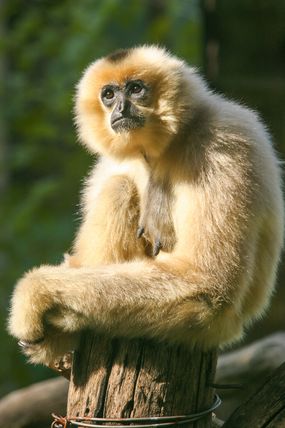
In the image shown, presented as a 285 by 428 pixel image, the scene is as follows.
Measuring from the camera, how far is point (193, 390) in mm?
3891

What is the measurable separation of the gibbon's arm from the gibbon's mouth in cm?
80

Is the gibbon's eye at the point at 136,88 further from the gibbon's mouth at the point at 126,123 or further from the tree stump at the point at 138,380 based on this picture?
the tree stump at the point at 138,380

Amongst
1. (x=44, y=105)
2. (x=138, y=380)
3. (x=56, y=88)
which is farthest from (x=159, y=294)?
(x=44, y=105)

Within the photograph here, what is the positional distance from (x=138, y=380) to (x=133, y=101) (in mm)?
1838

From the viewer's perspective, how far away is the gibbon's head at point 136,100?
183 inches

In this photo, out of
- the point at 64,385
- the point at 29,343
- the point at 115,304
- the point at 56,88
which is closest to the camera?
the point at 115,304

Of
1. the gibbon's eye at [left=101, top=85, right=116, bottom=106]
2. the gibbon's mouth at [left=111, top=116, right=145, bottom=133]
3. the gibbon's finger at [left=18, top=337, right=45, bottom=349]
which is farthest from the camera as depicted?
the gibbon's eye at [left=101, top=85, right=116, bottom=106]

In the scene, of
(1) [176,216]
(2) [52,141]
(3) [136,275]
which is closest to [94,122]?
(1) [176,216]

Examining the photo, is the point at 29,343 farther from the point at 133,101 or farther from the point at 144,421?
the point at 133,101

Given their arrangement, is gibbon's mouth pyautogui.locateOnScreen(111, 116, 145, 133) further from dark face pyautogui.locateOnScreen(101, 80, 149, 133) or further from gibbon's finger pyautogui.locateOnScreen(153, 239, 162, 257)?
gibbon's finger pyautogui.locateOnScreen(153, 239, 162, 257)

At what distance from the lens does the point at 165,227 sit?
451cm

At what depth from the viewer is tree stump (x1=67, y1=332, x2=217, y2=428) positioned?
3.81 meters

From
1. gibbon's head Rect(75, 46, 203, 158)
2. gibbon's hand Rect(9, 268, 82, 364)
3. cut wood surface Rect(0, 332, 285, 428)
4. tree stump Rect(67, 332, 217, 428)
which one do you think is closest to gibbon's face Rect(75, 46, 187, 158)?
gibbon's head Rect(75, 46, 203, 158)

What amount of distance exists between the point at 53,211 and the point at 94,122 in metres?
7.93
